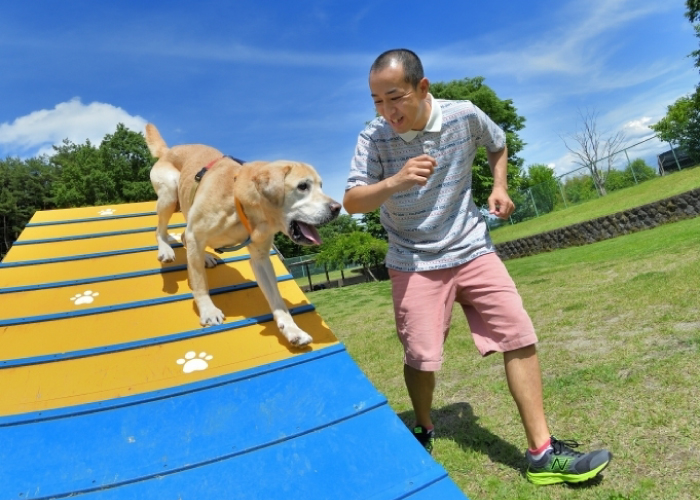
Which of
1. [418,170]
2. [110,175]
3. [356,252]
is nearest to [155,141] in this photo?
[418,170]

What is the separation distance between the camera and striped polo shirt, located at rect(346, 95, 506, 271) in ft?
9.18

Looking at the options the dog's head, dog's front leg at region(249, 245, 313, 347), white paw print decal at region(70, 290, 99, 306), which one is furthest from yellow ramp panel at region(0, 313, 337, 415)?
white paw print decal at region(70, 290, 99, 306)

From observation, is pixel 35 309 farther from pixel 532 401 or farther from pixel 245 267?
pixel 532 401

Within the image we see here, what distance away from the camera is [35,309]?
3.65 m

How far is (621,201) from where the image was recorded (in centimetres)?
1967

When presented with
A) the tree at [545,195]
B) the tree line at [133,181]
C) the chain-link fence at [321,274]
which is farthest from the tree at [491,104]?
the chain-link fence at [321,274]

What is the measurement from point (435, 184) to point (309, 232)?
87 cm

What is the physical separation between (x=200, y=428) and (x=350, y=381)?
0.81m

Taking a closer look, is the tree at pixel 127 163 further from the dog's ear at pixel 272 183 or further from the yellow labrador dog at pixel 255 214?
the dog's ear at pixel 272 183

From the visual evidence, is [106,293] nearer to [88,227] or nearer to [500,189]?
[88,227]

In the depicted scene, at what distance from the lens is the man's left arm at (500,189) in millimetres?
2832

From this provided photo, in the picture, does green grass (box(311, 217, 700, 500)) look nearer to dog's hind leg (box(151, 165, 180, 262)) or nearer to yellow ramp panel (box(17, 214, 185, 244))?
dog's hind leg (box(151, 165, 180, 262))

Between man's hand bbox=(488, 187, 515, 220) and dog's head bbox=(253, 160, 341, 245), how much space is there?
94 centimetres

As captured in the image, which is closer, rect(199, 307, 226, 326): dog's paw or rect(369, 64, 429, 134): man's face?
rect(369, 64, 429, 134): man's face
